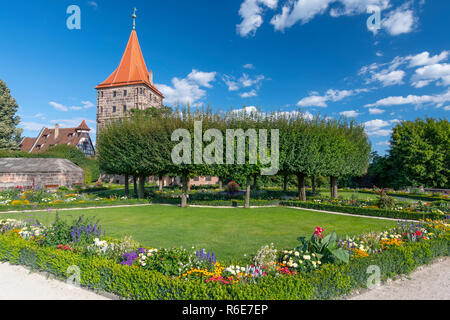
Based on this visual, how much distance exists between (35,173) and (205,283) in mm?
35086

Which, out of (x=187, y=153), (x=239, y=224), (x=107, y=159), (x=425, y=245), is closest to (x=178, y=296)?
(x=425, y=245)

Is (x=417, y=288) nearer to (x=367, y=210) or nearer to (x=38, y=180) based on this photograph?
(x=367, y=210)

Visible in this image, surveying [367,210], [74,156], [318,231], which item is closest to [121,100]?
[74,156]

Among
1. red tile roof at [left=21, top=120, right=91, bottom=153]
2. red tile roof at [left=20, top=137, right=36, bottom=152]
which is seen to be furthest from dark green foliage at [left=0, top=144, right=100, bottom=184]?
red tile roof at [left=20, top=137, right=36, bottom=152]

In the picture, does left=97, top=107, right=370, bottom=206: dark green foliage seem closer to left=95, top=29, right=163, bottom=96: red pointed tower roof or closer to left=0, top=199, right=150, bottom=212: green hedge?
left=0, top=199, right=150, bottom=212: green hedge

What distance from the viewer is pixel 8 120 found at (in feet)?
150

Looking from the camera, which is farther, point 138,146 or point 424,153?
point 424,153

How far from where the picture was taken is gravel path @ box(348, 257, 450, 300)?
18.2 feet

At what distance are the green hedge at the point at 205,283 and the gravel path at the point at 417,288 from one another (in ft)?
0.71

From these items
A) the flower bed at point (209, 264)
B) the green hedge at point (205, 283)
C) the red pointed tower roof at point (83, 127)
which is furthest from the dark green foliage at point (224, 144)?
the red pointed tower roof at point (83, 127)

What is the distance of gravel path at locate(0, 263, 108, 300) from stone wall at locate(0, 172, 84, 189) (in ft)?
89.4

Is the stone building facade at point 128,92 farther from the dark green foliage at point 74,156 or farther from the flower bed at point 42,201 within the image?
the flower bed at point 42,201
